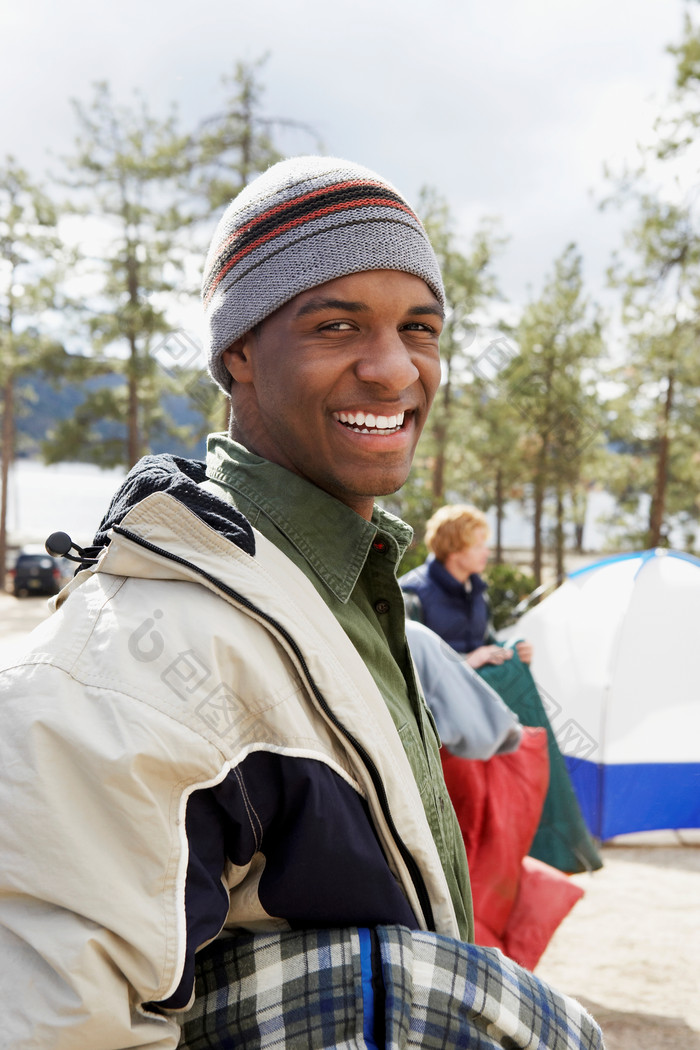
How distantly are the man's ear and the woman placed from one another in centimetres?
334

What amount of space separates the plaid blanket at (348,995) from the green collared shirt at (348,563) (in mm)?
184

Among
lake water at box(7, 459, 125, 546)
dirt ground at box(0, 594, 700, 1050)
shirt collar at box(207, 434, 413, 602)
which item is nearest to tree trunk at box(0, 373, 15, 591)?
dirt ground at box(0, 594, 700, 1050)

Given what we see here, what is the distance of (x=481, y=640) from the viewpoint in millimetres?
4961

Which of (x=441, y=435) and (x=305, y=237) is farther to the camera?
(x=441, y=435)

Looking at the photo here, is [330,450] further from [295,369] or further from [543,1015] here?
[543,1015]

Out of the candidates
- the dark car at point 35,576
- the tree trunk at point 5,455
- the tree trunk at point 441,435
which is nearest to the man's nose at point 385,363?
the tree trunk at point 441,435

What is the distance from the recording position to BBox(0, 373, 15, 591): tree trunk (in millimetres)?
23656

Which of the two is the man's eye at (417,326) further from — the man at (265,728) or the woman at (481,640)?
the woman at (481,640)

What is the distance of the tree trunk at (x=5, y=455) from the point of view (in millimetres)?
23656

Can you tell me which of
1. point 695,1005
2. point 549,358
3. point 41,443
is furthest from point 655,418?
point 41,443

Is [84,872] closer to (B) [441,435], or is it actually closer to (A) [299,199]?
(A) [299,199]

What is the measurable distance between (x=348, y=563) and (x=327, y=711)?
0.33 metres

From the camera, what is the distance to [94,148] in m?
19.4

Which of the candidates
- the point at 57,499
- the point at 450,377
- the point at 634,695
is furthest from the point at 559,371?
the point at 57,499
